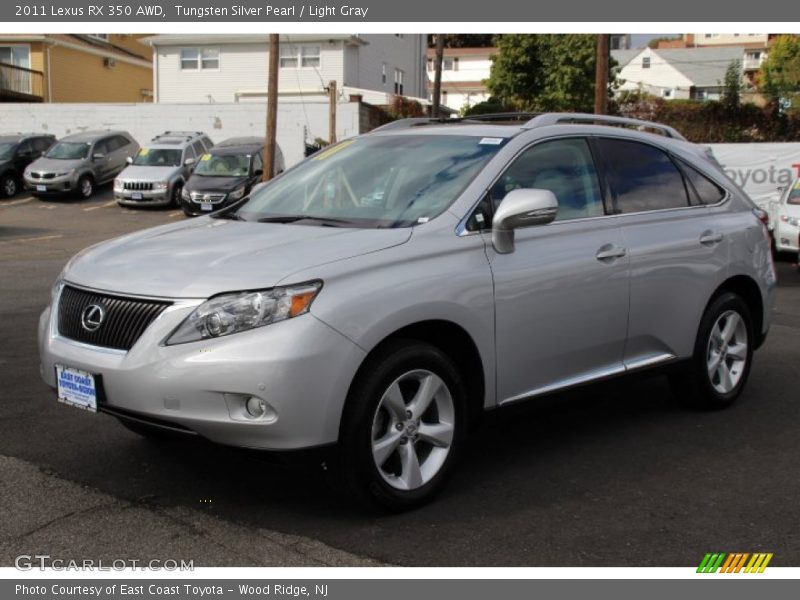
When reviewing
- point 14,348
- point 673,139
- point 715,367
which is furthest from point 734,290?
point 14,348

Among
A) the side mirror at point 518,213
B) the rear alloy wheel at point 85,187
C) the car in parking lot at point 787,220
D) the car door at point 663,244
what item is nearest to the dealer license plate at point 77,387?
the side mirror at point 518,213

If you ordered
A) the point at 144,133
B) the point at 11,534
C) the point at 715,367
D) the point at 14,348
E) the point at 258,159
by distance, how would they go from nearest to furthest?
the point at 11,534, the point at 715,367, the point at 14,348, the point at 258,159, the point at 144,133

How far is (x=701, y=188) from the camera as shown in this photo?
611 cm

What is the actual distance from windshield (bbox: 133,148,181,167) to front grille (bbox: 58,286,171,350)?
2212 centimetres

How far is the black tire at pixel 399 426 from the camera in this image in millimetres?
3949

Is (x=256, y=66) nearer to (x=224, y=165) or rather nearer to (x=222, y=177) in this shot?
(x=224, y=165)

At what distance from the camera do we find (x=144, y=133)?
3228 cm

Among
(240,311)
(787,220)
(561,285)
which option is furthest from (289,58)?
(240,311)

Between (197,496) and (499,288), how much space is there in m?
1.77

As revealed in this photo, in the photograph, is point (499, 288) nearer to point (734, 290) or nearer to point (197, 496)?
point (197, 496)

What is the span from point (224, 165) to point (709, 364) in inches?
756

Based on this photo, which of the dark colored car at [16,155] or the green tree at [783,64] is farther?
the green tree at [783,64]

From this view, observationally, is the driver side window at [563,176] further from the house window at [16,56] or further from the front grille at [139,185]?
the house window at [16,56]

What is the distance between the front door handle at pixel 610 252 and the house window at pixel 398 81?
38993 mm
